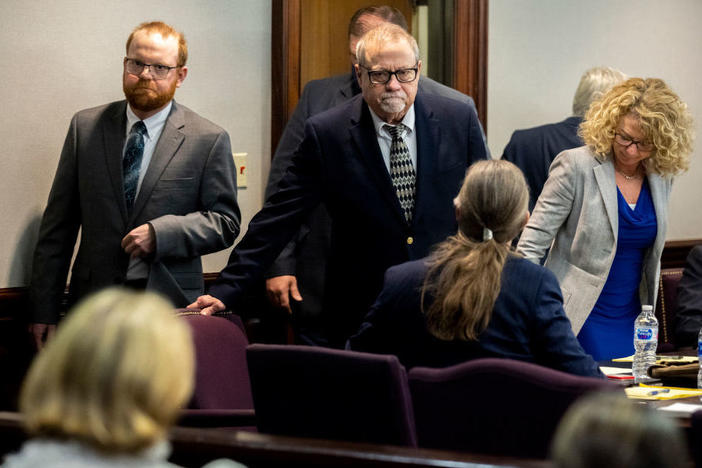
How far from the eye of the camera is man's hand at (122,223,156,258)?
3.69 metres

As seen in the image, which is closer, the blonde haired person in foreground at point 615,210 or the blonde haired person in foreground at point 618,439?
the blonde haired person in foreground at point 618,439

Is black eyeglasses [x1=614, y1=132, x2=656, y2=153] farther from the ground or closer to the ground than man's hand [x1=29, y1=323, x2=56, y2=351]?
farther from the ground

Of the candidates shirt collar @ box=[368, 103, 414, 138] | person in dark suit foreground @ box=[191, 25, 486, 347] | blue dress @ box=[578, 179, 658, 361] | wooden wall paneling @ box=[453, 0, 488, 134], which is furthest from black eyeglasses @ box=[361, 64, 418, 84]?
wooden wall paneling @ box=[453, 0, 488, 134]

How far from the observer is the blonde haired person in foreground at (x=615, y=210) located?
3.83 meters

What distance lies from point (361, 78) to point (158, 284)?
1.03 meters

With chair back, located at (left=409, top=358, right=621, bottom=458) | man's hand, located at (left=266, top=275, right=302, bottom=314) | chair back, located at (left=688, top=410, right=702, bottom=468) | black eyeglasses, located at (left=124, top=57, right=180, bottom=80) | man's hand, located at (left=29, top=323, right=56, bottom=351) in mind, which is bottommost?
man's hand, located at (left=29, top=323, right=56, bottom=351)

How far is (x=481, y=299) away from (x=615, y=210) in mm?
A: 1563

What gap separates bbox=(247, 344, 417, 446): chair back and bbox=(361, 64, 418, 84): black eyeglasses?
1300 mm

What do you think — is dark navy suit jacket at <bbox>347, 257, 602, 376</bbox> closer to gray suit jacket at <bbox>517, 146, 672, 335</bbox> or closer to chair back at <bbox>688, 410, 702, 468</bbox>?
chair back at <bbox>688, 410, 702, 468</bbox>

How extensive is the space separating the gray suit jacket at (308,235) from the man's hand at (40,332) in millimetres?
902

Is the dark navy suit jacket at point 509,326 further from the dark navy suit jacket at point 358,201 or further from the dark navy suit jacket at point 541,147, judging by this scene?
the dark navy suit jacket at point 541,147

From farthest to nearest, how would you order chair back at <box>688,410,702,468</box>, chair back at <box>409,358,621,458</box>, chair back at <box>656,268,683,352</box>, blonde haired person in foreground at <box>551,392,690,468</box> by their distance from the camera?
chair back at <box>656,268,683,352</box>
chair back at <box>409,358,621,458</box>
chair back at <box>688,410,702,468</box>
blonde haired person in foreground at <box>551,392,690,468</box>

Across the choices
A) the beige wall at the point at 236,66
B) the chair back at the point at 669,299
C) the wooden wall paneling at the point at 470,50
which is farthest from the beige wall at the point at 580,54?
the chair back at the point at 669,299

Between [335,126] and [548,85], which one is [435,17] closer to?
[548,85]
